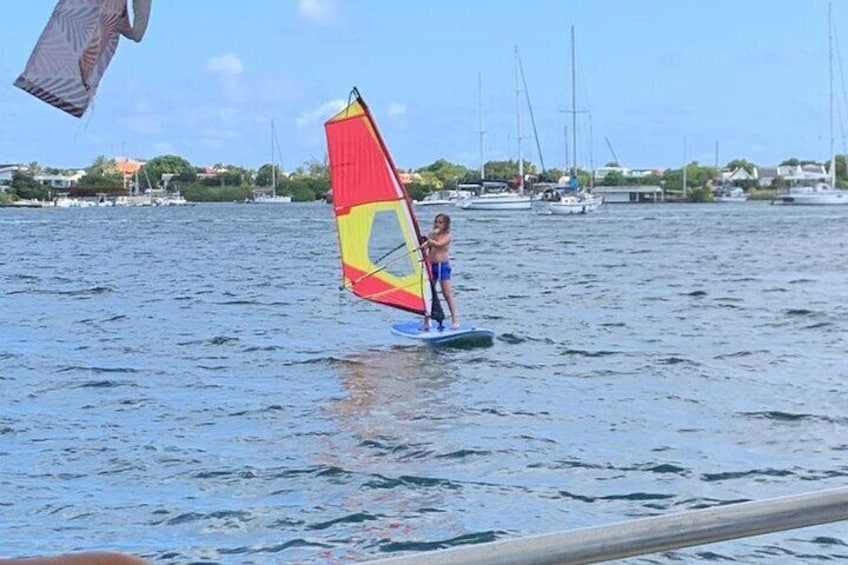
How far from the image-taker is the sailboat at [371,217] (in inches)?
724

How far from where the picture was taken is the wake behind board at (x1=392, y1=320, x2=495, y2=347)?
17328mm

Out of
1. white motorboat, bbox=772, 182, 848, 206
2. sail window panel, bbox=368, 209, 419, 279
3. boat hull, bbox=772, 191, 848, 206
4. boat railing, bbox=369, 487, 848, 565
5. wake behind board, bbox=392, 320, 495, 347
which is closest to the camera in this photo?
boat railing, bbox=369, 487, 848, 565

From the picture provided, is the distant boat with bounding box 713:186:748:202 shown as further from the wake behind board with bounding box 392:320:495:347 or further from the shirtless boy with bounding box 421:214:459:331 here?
the shirtless boy with bounding box 421:214:459:331

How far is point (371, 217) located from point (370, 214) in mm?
49

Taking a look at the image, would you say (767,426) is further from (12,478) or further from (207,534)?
(12,478)

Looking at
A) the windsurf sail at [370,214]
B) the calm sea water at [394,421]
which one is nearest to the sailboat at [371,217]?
the windsurf sail at [370,214]

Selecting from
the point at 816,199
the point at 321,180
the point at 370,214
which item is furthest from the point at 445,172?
the point at 370,214

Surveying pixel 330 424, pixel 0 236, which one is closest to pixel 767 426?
pixel 330 424

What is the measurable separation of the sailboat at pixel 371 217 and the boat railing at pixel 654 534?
622 inches

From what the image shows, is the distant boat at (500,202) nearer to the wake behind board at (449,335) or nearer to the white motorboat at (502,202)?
the white motorboat at (502,202)

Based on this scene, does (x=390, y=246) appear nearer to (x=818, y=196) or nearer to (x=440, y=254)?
(x=440, y=254)

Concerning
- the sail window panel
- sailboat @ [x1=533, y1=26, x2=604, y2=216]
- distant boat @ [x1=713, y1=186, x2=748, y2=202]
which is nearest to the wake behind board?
the sail window panel

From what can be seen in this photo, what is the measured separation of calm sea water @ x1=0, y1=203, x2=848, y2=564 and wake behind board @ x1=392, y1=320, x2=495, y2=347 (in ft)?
0.78

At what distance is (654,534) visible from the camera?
221 cm
